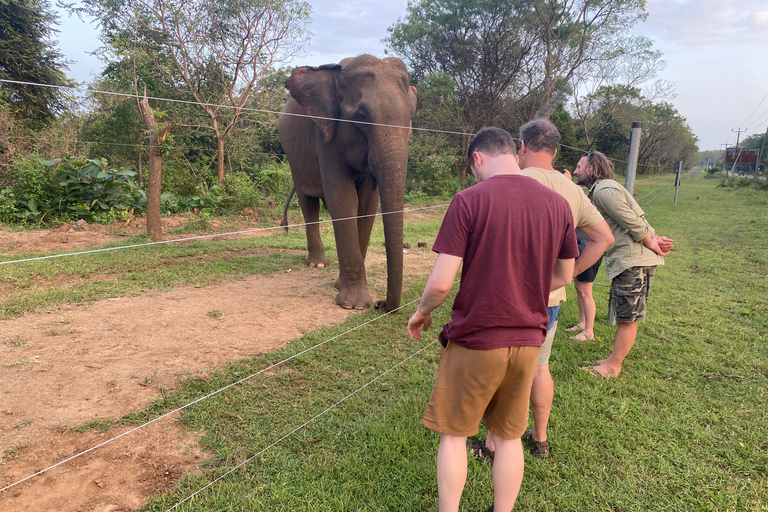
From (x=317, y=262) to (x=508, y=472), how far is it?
5.38 metres

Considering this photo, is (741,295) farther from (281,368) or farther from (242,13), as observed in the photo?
(242,13)

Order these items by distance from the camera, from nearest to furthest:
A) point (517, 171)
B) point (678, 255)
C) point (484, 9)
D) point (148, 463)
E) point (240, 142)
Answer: point (517, 171)
point (148, 463)
point (678, 255)
point (240, 142)
point (484, 9)

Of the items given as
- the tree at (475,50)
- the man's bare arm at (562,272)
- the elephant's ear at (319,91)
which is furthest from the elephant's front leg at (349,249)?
the tree at (475,50)

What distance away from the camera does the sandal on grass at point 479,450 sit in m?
2.44

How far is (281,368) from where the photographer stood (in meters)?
3.45

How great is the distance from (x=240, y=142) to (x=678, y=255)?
12222mm

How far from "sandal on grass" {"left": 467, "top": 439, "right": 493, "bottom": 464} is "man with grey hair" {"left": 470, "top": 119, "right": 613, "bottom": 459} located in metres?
0.01

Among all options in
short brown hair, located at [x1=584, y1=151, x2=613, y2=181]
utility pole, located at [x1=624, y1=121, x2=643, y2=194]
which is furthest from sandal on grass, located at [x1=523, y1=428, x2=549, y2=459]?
utility pole, located at [x1=624, y1=121, x2=643, y2=194]

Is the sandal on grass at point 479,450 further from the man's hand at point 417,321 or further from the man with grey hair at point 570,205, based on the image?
the man's hand at point 417,321

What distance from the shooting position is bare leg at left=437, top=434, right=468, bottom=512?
67.2 inches

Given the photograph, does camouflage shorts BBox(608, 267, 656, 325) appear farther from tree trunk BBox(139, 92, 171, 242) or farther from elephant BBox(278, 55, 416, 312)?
tree trunk BBox(139, 92, 171, 242)

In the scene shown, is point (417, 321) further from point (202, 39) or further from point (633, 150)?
point (202, 39)

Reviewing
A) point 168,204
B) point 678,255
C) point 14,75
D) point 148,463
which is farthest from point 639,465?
point 14,75

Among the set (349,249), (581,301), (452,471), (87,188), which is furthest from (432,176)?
(452,471)
